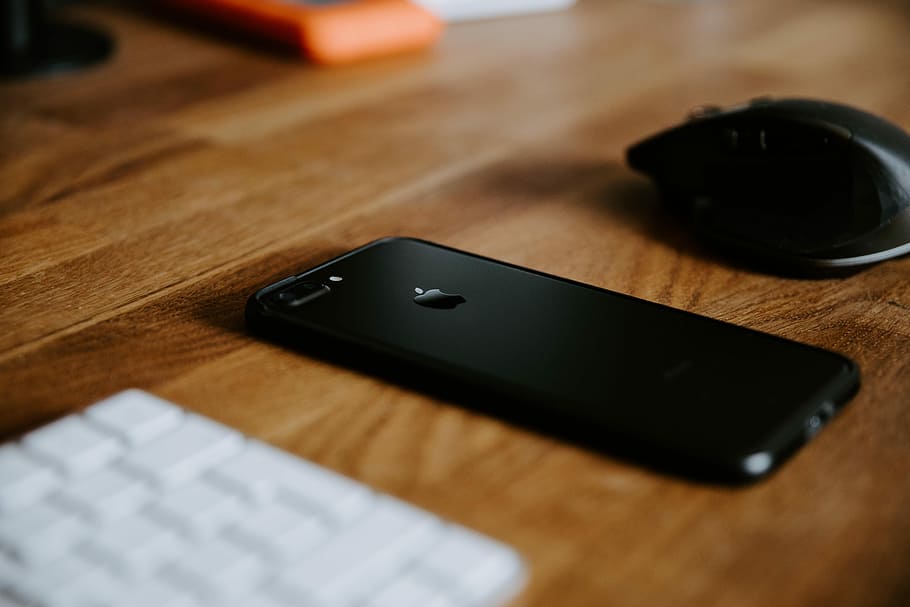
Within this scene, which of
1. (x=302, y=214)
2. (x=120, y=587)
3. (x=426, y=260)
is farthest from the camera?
(x=302, y=214)

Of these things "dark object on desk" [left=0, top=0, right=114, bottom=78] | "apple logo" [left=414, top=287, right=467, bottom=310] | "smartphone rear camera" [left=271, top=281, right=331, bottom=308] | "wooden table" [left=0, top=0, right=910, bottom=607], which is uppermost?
"dark object on desk" [left=0, top=0, right=114, bottom=78]

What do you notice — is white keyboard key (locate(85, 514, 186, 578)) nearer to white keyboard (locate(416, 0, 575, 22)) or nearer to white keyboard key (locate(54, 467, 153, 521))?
white keyboard key (locate(54, 467, 153, 521))

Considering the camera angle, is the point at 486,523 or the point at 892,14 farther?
the point at 892,14

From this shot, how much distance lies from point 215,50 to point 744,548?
2.57 feet

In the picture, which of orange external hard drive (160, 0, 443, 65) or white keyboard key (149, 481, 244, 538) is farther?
orange external hard drive (160, 0, 443, 65)

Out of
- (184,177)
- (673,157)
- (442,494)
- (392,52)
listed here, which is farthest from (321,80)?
(442,494)

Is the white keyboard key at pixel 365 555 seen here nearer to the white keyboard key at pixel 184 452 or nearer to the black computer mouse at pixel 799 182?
the white keyboard key at pixel 184 452

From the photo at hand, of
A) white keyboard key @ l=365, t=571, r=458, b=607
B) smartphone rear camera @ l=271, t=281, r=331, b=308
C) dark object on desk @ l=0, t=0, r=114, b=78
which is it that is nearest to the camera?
white keyboard key @ l=365, t=571, r=458, b=607

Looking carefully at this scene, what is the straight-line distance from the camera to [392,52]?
3.21ft

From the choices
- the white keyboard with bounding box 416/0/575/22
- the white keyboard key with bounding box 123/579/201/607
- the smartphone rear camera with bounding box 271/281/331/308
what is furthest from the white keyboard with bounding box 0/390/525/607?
the white keyboard with bounding box 416/0/575/22

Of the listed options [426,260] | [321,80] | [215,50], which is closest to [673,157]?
[426,260]

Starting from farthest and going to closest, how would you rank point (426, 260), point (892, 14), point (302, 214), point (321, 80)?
point (892, 14)
point (321, 80)
point (302, 214)
point (426, 260)

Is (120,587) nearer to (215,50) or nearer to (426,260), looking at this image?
(426,260)

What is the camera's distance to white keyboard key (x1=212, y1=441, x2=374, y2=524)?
1.13 feet
